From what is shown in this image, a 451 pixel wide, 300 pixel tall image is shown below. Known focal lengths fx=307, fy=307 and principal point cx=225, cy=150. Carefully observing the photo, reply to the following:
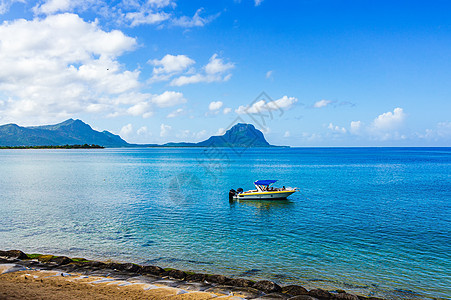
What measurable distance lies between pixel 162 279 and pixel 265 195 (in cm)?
3182

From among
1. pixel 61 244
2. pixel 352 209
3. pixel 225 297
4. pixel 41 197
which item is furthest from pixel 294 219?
pixel 41 197

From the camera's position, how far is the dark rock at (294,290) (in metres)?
16.2

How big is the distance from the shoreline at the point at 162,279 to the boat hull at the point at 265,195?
1138 inches

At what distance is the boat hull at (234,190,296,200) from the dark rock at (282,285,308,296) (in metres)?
31.0

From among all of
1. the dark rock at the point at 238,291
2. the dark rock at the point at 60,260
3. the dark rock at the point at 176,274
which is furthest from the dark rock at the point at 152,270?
the dark rock at the point at 60,260

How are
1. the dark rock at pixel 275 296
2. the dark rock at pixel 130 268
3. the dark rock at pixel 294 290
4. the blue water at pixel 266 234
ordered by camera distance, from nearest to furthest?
the dark rock at pixel 275 296 → the dark rock at pixel 294 290 → the dark rock at pixel 130 268 → the blue water at pixel 266 234

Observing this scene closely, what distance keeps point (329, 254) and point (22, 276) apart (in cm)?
2013

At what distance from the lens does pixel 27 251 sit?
950 inches

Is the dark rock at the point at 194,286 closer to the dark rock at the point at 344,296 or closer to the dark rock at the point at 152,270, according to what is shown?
the dark rock at the point at 152,270

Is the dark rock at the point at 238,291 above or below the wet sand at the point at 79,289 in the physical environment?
below

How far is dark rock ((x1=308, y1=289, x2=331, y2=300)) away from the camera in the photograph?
15.8m

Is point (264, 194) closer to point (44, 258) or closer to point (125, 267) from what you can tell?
point (125, 267)

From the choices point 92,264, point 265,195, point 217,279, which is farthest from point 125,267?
point 265,195

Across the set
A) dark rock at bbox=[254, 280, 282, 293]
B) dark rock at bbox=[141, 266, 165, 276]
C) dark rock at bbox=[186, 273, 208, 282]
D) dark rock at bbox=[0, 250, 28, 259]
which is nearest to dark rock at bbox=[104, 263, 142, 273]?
dark rock at bbox=[141, 266, 165, 276]
